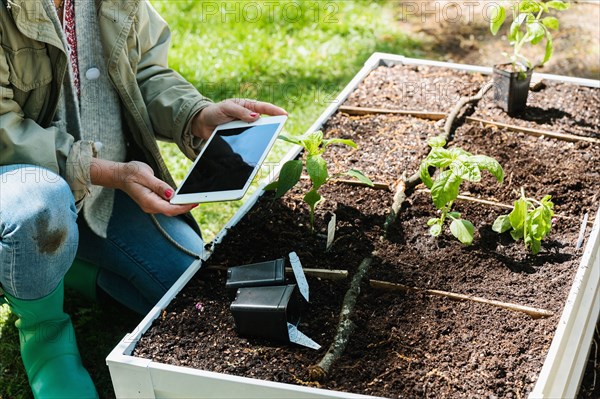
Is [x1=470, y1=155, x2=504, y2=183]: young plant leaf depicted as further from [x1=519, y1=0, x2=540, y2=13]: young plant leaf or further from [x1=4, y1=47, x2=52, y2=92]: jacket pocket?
[x1=4, y1=47, x2=52, y2=92]: jacket pocket

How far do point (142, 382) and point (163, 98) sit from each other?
3.44ft

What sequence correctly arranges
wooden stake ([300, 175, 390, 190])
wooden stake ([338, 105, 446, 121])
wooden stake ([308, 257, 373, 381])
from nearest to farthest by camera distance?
wooden stake ([308, 257, 373, 381]) → wooden stake ([300, 175, 390, 190]) → wooden stake ([338, 105, 446, 121])

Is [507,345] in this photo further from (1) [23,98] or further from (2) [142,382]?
(1) [23,98]

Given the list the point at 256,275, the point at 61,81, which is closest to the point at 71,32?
the point at 61,81

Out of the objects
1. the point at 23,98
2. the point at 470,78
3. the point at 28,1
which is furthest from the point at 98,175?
the point at 470,78

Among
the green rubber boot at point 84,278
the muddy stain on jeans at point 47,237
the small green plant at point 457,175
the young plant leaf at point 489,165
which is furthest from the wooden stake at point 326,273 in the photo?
the green rubber boot at point 84,278

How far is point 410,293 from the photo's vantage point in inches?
92.2

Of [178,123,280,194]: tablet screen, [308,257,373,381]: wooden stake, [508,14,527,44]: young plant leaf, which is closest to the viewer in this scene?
[308,257,373,381]: wooden stake

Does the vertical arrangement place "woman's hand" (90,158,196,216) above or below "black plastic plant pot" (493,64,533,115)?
above

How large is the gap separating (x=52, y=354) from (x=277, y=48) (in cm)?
267

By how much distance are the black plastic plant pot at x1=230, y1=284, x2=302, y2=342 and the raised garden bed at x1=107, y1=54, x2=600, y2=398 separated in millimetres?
37

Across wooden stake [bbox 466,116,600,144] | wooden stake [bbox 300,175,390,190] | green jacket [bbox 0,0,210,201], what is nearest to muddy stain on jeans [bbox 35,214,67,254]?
green jacket [bbox 0,0,210,201]

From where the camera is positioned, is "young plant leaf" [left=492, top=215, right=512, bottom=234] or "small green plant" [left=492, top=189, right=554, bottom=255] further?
"young plant leaf" [left=492, top=215, right=512, bottom=234]

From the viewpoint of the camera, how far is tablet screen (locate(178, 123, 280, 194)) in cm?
239
